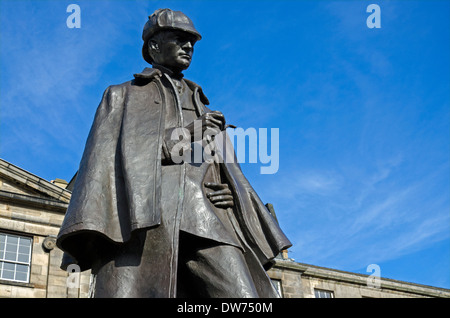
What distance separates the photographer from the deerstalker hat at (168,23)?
18.3 ft

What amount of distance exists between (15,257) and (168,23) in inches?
902

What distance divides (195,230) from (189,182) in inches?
17.1

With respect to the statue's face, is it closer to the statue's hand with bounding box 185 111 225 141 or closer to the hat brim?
the hat brim

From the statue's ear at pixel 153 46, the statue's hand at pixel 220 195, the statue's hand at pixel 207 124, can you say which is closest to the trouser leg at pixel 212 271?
the statue's hand at pixel 220 195

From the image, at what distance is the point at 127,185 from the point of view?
469 centimetres

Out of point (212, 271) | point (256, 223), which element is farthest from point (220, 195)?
point (212, 271)

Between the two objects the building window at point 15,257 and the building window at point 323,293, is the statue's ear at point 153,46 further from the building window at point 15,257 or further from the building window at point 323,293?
the building window at point 323,293

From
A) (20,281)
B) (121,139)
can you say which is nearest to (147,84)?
(121,139)

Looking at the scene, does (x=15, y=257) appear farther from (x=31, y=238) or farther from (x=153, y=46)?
(x=153, y=46)

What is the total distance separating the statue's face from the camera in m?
5.64

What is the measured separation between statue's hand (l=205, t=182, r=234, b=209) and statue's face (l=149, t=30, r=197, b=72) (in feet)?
3.83

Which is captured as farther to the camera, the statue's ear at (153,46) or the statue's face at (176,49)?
the statue's ear at (153,46)

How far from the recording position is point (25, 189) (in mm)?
28859
